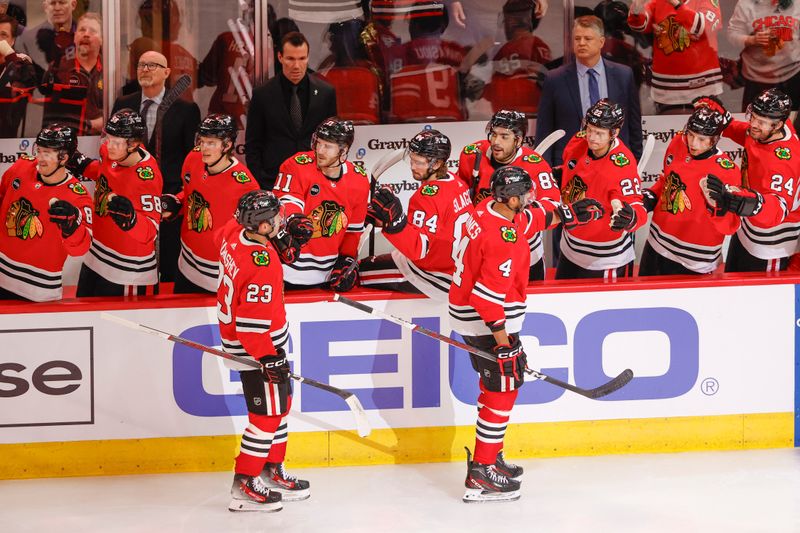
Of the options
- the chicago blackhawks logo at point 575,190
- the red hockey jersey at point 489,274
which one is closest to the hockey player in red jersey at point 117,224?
the red hockey jersey at point 489,274

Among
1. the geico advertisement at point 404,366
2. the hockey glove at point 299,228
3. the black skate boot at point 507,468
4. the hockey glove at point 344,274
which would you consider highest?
the hockey glove at point 299,228

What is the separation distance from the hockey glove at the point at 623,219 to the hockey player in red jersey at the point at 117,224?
82.1 inches

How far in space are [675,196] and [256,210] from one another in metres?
2.24

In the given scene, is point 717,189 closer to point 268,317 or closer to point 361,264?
point 361,264

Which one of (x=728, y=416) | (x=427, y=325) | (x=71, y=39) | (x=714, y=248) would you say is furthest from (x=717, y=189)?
(x=71, y=39)

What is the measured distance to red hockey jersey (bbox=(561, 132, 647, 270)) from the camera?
5.79 meters

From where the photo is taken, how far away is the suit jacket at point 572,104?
6.62 meters

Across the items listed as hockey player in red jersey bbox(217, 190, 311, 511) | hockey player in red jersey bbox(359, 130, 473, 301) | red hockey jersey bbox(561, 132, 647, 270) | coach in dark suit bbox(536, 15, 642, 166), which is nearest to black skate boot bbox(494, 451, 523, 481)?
hockey player in red jersey bbox(359, 130, 473, 301)

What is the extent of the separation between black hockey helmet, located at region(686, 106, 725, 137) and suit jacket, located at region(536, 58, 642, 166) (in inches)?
32.4

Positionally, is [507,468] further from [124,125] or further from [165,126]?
[165,126]

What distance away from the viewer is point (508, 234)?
192 inches

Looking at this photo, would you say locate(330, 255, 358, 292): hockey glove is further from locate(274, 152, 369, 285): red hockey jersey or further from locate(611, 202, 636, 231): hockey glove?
locate(611, 202, 636, 231): hockey glove

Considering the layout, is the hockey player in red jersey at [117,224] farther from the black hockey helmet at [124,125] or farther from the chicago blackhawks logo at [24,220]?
the chicago blackhawks logo at [24,220]

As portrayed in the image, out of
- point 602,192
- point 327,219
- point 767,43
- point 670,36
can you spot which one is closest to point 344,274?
point 327,219
